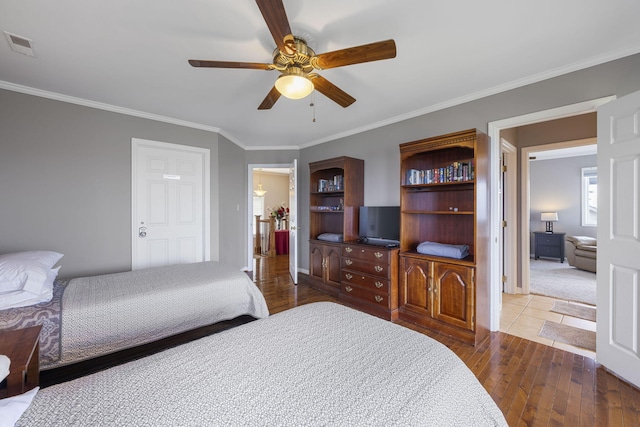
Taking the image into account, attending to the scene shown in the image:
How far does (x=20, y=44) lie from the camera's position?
6.75 ft

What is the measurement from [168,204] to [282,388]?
3572 millimetres

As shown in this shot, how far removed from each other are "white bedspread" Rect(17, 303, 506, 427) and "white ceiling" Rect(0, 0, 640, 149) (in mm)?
1917

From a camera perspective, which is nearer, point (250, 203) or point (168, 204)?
point (168, 204)

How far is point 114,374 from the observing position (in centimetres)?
101

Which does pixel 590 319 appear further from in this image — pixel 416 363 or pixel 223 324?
pixel 223 324

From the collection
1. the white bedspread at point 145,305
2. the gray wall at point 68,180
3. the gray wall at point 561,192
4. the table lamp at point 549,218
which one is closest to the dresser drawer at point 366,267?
the white bedspread at point 145,305

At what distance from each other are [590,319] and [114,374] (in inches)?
174

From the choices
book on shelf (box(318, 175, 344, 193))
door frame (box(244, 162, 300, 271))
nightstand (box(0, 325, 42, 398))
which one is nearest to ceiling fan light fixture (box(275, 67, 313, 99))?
nightstand (box(0, 325, 42, 398))

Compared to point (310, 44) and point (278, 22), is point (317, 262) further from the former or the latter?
point (278, 22)

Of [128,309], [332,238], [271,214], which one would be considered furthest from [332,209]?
[271,214]

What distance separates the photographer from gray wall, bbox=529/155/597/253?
21.1ft

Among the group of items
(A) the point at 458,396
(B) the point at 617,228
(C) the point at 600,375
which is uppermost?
(B) the point at 617,228

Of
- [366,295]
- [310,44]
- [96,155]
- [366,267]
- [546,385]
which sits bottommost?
[546,385]

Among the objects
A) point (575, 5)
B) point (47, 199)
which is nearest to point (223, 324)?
point (47, 199)
